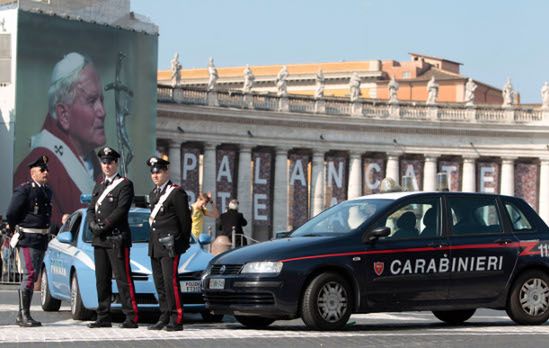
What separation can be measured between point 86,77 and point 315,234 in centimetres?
3942

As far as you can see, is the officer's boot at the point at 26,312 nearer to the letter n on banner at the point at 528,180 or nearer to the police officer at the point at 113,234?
the police officer at the point at 113,234

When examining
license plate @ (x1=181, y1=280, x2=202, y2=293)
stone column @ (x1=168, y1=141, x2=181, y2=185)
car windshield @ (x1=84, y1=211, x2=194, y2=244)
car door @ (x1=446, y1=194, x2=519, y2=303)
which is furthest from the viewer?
stone column @ (x1=168, y1=141, x2=181, y2=185)

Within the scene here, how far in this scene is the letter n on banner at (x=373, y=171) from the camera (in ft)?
245

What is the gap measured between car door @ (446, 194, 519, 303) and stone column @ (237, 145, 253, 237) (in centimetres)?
5054

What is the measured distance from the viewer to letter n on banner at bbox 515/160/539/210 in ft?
250

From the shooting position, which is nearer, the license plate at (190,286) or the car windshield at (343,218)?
the car windshield at (343,218)

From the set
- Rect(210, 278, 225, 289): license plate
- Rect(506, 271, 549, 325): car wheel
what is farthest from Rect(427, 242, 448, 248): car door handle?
Rect(210, 278, 225, 289): license plate

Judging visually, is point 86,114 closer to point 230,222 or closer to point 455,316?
point 230,222

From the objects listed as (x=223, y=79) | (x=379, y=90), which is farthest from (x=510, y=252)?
(x=223, y=79)

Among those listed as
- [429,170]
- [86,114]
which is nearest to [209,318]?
[86,114]

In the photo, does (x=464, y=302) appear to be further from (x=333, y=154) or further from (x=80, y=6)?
(x=333, y=154)

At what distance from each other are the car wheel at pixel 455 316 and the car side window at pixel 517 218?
129cm

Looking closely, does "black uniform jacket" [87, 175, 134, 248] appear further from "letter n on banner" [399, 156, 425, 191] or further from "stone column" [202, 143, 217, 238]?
"letter n on banner" [399, 156, 425, 191]

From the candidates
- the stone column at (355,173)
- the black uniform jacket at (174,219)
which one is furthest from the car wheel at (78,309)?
the stone column at (355,173)
